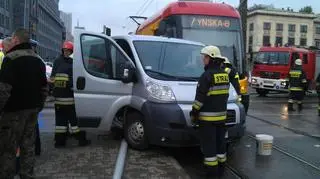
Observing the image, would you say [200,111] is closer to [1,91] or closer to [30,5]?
[1,91]

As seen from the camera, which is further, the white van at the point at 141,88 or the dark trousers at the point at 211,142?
the white van at the point at 141,88

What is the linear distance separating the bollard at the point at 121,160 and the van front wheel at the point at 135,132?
0.16 m

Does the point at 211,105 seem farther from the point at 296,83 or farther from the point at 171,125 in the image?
the point at 296,83

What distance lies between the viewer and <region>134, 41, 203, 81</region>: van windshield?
8.54 meters

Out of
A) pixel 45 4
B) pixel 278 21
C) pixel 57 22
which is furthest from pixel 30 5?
pixel 57 22

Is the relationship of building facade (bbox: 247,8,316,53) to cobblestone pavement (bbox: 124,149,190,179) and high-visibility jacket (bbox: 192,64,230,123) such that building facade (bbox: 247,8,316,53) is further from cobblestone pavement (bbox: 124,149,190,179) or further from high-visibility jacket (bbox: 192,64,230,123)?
high-visibility jacket (bbox: 192,64,230,123)

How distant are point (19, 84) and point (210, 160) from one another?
281cm

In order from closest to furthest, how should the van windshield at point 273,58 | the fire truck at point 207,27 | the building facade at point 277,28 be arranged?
the fire truck at point 207,27
the van windshield at point 273,58
the building facade at point 277,28

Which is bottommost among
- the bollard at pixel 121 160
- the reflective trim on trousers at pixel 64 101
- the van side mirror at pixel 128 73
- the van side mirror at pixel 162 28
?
the bollard at pixel 121 160

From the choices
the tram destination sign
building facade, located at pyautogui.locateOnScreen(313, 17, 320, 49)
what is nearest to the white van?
the tram destination sign

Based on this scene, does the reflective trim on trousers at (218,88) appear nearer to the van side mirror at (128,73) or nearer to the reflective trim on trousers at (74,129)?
the van side mirror at (128,73)

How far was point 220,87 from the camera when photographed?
6.96 meters

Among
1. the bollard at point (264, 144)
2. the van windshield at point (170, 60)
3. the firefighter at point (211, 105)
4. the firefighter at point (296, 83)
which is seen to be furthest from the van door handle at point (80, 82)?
the firefighter at point (296, 83)

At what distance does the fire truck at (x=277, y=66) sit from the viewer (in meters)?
24.9
